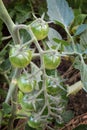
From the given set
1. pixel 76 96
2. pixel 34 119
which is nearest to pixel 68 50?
pixel 34 119

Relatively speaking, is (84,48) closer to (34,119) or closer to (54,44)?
(54,44)

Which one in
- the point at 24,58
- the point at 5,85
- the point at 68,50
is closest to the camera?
the point at 24,58

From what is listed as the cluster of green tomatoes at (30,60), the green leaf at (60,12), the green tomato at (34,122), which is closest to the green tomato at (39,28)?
the cluster of green tomatoes at (30,60)

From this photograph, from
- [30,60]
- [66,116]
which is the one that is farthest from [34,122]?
[30,60]

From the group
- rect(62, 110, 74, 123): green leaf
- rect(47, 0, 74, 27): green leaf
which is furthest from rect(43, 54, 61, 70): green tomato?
rect(62, 110, 74, 123): green leaf

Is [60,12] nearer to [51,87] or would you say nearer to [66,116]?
[51,87]
